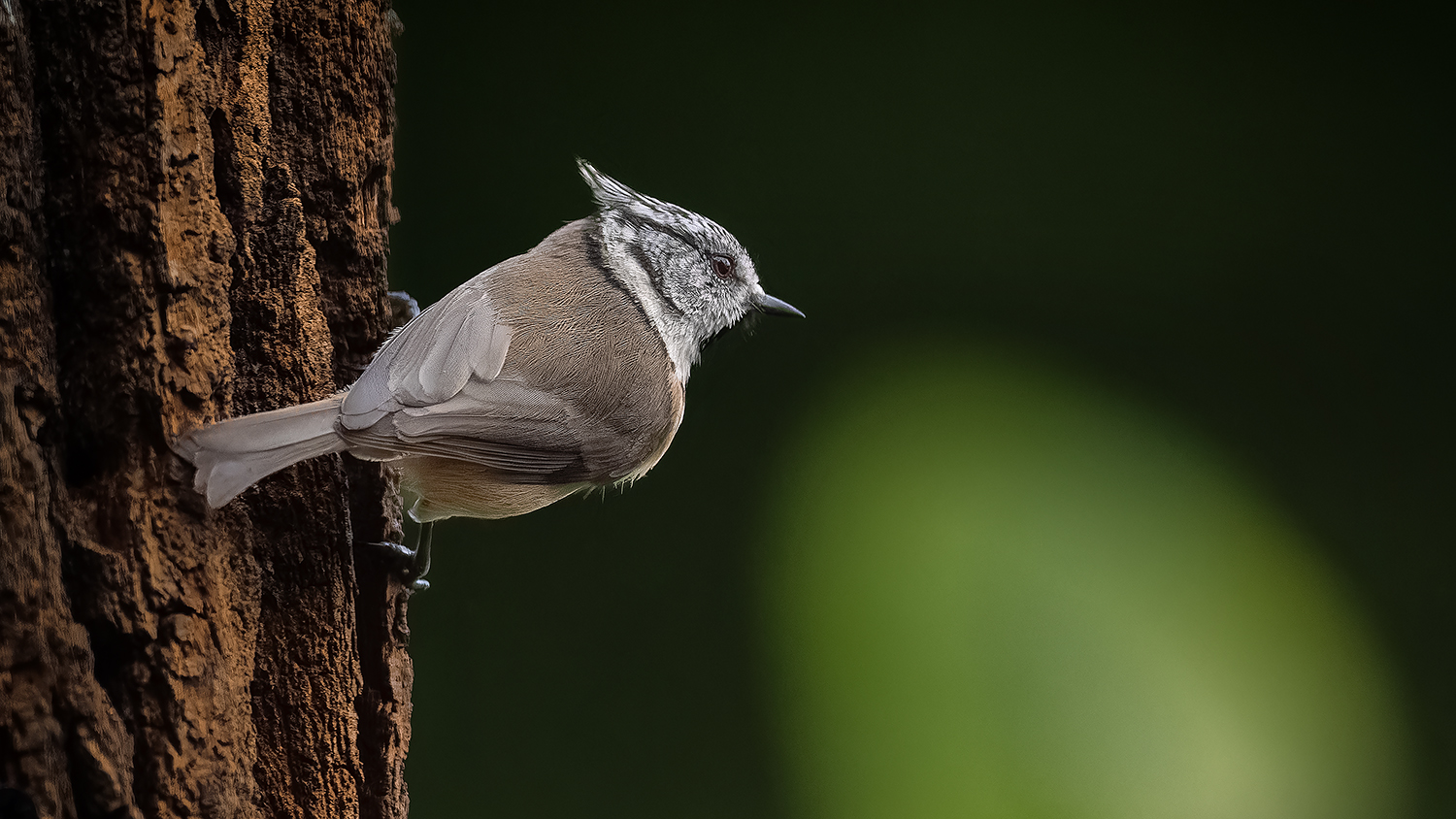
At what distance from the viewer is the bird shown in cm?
75

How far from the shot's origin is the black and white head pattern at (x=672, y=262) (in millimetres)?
1208

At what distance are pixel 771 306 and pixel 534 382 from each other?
475mm

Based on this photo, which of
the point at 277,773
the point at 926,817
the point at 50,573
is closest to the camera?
the point at 50,573

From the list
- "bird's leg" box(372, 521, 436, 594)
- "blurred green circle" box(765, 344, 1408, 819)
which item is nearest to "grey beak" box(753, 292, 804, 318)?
"bird's leg" box(372, 521, 436, 594)

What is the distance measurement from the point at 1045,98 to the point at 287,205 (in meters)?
1.68

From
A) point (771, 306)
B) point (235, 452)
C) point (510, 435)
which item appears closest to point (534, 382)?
point (510, 435)

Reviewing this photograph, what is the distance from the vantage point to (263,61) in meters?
0.79

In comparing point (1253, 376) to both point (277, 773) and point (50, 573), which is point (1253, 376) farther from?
point (50, 573)

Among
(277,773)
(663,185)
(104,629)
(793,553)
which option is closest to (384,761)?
(277,773)

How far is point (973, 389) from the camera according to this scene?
6.66ft

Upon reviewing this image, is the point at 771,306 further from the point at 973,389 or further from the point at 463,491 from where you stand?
the point at 973,389

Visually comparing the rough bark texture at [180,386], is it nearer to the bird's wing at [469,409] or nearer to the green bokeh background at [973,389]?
the bird's wing at [469,409]

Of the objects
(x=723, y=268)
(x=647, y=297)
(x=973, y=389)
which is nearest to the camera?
(x=647, y=297)

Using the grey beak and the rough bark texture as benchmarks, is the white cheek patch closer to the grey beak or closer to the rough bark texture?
the grey beak
